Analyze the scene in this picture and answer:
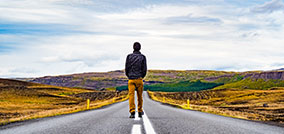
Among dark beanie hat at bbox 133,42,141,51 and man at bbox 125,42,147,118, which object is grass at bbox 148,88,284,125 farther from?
dark beanie hat at bbox 133,42,141,51

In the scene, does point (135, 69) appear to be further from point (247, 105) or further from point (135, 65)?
point (247, 105)

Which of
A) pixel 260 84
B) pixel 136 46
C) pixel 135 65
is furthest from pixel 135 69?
pixel 260 84

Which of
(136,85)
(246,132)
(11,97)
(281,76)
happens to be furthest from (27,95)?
(281,76)

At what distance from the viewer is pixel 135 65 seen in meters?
10.7

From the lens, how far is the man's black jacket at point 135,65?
10722 mm

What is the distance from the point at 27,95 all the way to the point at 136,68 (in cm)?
5503

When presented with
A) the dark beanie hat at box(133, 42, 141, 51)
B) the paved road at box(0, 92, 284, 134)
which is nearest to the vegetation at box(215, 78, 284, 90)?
the paved road at box(0, 92, 284, 134)

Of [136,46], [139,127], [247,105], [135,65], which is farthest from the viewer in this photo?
[247,105]

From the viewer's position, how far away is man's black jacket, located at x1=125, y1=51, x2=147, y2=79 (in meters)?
10.7

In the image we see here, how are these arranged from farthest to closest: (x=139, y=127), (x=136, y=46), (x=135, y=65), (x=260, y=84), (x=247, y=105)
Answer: (x=260, y=84) < (x=247, y=105) < (x=136, y=46) < (x=135, y=65) < (x=139, y=127)

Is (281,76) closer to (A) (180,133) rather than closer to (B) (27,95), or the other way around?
(B) (27,95)

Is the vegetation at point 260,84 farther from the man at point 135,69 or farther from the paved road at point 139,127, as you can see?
the man at point 135,69

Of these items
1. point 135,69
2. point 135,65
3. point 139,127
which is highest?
point 135,65

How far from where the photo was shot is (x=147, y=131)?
742cm
